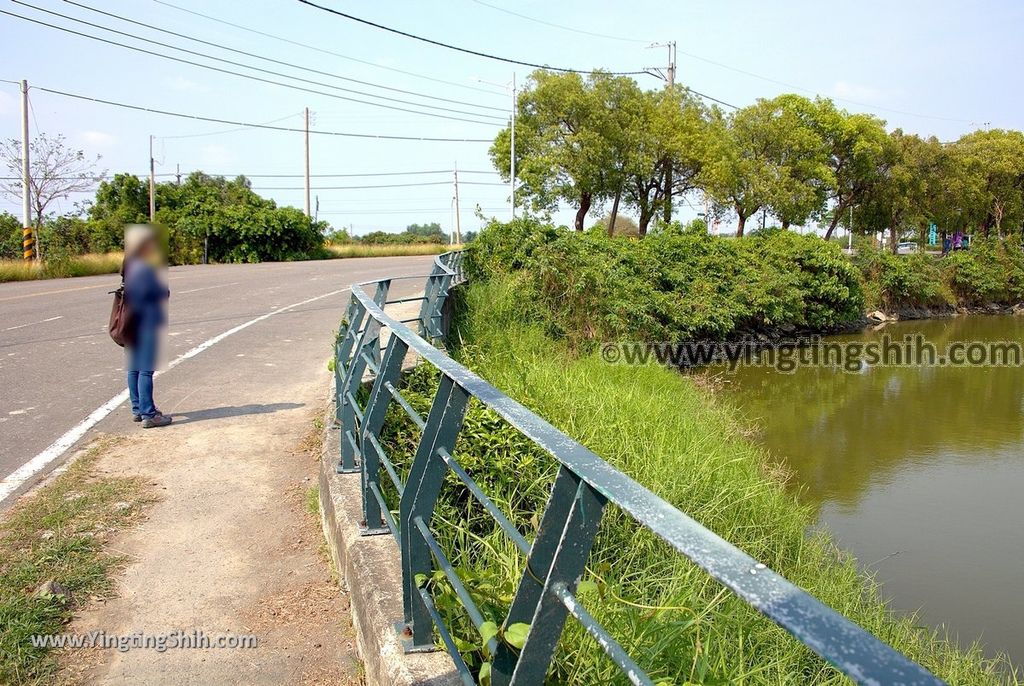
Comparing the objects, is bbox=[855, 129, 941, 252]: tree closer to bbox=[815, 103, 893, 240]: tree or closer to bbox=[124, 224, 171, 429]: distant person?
bbox=[815, 103, 893, 240]: tree

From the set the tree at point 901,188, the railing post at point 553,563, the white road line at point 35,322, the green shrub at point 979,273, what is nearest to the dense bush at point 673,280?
the white road line at point 35,322

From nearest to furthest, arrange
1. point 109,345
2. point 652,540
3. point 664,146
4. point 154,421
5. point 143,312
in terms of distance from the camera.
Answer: point 652,540 < point 143,312 < point 154,421 < point 109,345 < point 664,146

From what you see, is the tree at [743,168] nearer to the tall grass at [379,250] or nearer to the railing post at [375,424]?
the tall grass at [379,250]

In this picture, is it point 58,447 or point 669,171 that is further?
point 669,171

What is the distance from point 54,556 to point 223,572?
0.82 metres

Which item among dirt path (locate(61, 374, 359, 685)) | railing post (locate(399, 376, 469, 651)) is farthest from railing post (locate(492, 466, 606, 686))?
dirt path (locate(61, 374, 359, 685))

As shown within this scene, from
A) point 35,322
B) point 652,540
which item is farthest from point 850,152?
point 652,540

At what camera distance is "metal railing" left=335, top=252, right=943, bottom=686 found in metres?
1.09

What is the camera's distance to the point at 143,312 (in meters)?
6.23

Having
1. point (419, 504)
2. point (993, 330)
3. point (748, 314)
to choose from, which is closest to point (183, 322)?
point (419, 504)

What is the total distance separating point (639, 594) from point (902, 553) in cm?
484

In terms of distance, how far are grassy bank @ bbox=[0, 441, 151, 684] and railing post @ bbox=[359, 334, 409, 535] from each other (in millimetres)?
1270

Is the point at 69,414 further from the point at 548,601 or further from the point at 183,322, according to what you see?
the point at 548,601

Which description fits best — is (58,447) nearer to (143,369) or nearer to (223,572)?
(143,369)
